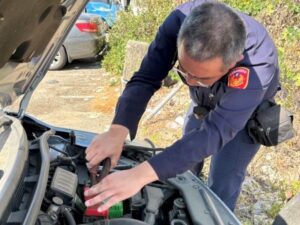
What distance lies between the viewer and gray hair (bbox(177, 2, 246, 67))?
1.89m

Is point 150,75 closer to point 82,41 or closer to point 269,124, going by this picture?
point 269,124

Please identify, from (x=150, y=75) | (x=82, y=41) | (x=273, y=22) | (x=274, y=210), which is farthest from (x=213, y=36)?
(x=82, y=41)

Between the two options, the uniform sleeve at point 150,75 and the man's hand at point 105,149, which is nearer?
the man's hand at point 105,149

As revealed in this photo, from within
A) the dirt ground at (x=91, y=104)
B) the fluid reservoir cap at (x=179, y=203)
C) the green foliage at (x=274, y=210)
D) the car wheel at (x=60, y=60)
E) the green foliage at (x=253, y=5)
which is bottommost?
the car wheel at (x=60, y=60)

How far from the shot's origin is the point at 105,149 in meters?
2.09

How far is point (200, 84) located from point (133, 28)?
5054 millimetres

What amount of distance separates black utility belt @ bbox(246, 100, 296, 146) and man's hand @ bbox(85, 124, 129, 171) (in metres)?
0.79

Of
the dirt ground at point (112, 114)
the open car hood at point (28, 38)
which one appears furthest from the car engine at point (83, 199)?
the dirt ground at point (112, 114)

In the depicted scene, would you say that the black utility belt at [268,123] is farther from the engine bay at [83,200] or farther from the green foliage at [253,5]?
the green foliage at [253,5]

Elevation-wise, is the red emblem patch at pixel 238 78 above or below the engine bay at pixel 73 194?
above

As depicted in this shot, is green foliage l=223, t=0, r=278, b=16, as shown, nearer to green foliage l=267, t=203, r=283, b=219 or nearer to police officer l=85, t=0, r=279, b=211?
green foliage l=267, t=203, r=283, b=219

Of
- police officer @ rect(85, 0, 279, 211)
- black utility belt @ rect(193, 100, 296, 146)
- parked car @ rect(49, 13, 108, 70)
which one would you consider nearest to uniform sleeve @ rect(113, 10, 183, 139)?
police officer @ rect(85, 0, 279, 211)

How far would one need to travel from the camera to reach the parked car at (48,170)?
161cm

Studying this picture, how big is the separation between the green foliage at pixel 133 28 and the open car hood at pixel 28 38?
450 cm
